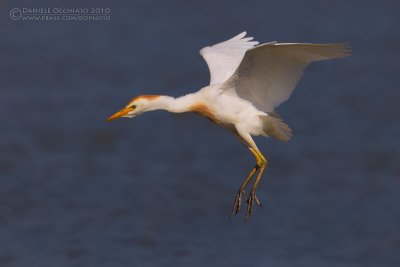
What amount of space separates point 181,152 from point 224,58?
26.7 feet

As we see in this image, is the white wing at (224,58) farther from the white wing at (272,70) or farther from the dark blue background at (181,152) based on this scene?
the dark blue background at (181,152)

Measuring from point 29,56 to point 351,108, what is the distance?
7476 mm

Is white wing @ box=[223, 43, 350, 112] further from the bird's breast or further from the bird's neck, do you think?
the bird's neck

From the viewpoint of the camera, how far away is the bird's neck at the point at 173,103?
42.6 ft

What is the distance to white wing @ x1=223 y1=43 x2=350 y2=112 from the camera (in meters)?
12.2

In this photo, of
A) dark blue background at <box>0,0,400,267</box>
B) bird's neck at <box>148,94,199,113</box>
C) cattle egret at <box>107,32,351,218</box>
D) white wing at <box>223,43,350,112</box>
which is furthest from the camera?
dark blue background at <box>0,0,400,267</box>

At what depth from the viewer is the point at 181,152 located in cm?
2236

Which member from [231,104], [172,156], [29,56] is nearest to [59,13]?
[29,56]

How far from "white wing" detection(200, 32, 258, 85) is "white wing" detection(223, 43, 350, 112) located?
0.58 m

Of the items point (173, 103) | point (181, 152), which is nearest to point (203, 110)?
point (173, 103)

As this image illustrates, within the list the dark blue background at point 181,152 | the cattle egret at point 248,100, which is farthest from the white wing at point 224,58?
the dark blue background at point 181,152

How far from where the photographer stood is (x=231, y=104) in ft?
42.9

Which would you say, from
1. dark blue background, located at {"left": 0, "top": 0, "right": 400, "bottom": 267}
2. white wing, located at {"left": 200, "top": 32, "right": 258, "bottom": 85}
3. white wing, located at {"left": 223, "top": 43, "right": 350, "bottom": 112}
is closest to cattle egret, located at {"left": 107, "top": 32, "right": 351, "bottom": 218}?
white wing, located at {"left": 223, "top": 43, "right": 350, "bottom": 112}

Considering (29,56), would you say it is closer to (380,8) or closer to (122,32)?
(122,32)
